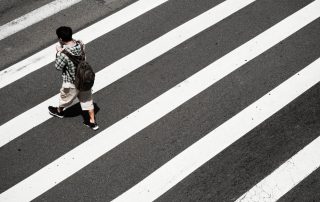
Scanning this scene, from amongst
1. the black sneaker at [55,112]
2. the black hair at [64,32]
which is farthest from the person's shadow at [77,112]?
the black hair at [64,32]

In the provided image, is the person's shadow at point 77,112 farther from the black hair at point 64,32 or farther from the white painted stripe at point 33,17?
the white painted stripe at point 33,17

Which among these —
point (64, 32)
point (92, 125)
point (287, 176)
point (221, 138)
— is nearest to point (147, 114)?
point (92, 125)

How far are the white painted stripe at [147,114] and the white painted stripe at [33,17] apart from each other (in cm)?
313

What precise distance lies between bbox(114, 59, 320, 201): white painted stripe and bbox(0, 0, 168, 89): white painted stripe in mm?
3108

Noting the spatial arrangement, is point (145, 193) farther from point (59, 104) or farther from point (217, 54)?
point (217, 54)

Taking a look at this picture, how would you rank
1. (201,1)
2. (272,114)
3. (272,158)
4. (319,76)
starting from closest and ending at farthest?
1. (272,158)
2. (272,114)
3. (319,76)
4. (201,1)

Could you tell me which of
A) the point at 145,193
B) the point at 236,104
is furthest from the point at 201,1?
the point at 145,193

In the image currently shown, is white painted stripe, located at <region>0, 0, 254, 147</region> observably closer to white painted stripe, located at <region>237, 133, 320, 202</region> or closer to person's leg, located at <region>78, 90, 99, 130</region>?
person's leg, located at <region>78, 90, 99, 130</region>

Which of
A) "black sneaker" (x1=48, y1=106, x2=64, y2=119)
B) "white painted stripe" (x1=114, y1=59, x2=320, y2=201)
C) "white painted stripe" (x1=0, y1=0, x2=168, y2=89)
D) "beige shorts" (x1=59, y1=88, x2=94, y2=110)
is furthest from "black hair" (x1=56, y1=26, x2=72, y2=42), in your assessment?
"white painted stripe" (x1=114, y1=59, x2=320, y2=201)

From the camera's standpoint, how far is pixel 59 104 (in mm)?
6633

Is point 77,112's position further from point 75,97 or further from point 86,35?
point 86,35

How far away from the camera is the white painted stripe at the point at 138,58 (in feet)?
22.2

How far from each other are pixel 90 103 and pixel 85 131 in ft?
1.77

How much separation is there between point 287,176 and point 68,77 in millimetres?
3583
